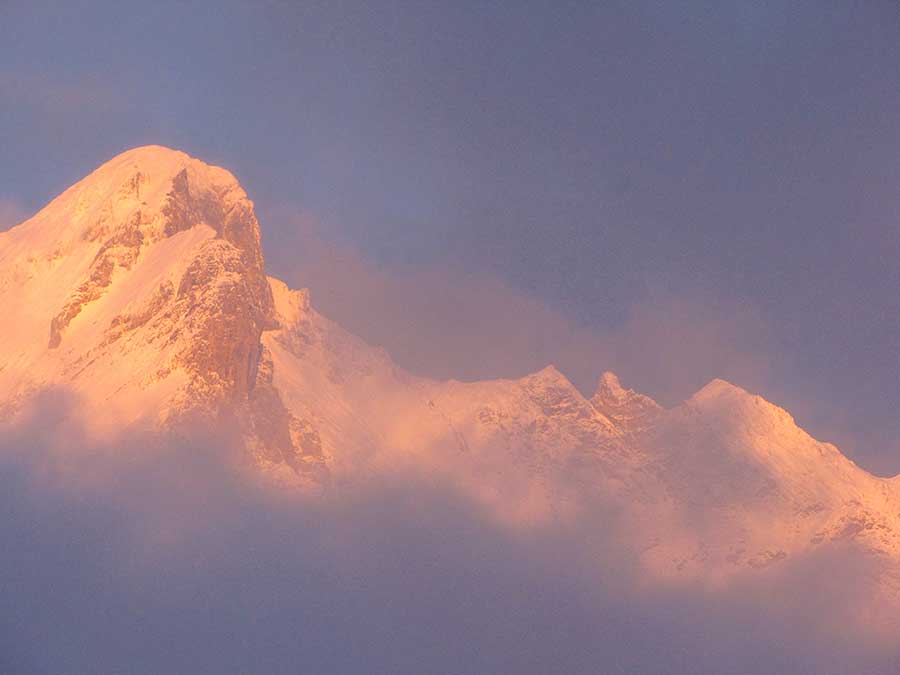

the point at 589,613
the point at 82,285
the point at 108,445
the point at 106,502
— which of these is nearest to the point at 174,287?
the point at 82,285

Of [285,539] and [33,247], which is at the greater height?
[33,247]

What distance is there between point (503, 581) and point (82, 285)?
61898 mm

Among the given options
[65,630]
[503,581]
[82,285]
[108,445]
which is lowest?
[65,630]

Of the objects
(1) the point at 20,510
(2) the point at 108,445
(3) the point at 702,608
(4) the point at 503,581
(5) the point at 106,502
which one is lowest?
(1) the point at 20,510

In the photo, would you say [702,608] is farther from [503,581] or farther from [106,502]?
[106,502]

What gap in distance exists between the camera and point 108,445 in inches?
5482

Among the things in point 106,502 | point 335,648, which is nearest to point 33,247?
point 106,502

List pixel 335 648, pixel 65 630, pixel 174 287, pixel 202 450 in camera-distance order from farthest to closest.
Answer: pixel 174 287, pixel 202 450, pixel 335 648, pixel 65 630

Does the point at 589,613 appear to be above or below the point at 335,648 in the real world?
above

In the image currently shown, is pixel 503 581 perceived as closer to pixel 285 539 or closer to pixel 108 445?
pixel 285 539

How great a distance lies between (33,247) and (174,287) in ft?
100.0

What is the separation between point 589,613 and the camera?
167m

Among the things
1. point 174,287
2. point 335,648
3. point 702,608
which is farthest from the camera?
point 702,608

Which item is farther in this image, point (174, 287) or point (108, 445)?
point (174, 287)
